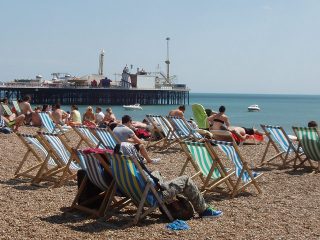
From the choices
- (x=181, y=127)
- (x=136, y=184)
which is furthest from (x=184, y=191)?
(x=181, y=127)

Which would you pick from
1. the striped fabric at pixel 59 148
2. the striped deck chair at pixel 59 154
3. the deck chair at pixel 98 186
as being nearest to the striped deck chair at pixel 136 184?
the deck chair at pixel 98 186

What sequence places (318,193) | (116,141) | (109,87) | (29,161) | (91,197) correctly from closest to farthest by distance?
(91,197), (318,193), (116,141), (29,161), (109,87)

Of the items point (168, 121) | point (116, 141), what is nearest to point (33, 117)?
point (168, 121)

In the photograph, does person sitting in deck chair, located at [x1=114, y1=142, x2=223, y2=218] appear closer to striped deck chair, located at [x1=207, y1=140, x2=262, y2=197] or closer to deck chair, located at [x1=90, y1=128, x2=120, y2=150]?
striped deck chair, located at [x1=207, y1=140, x2=262, y2=197]

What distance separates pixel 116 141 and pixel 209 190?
1607mm

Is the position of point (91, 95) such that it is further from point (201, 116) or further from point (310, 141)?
point (310, 141)

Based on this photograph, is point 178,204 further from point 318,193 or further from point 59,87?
point 59,87

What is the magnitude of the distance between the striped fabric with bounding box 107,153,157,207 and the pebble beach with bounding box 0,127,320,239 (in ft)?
0.77

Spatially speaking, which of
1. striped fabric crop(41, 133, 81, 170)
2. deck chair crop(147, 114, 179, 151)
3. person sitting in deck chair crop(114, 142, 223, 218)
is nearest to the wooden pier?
deck chair crop(147, 114, 179, 151)

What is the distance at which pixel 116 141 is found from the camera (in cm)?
722

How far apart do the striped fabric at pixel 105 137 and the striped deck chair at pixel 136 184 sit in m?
2.37

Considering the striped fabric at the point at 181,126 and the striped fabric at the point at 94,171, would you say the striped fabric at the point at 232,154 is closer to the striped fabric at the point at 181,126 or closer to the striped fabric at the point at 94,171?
the striped fabric at the point at 94,171

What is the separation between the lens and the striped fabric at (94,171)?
5035 mm

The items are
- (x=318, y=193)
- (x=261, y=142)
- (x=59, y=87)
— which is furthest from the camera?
→ (x=59, y=87)
